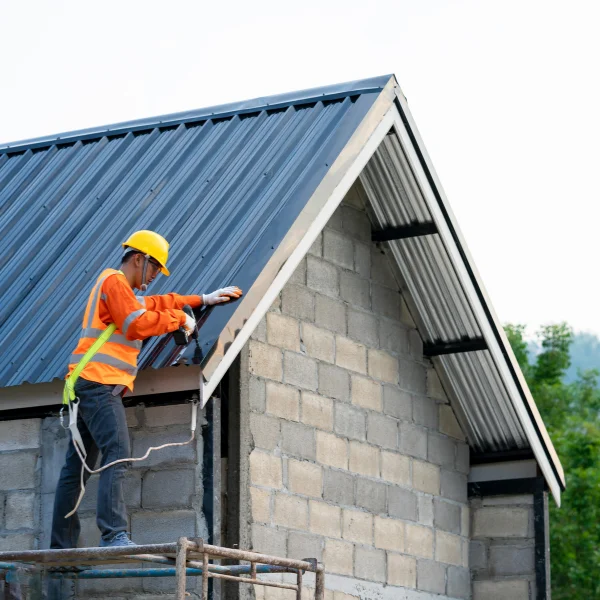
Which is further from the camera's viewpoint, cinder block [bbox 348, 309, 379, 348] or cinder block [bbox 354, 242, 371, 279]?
cinder block [bbox 354, 242, 371, 279]

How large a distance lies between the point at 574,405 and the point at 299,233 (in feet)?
120

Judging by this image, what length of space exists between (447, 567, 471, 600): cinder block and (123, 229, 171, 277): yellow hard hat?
4.99 metres

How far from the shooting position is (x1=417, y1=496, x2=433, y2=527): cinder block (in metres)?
12.1

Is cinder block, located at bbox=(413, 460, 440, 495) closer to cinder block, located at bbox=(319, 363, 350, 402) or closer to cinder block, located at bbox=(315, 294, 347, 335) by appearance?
cinder block, located at bbox=(319, 363, 350, 402)

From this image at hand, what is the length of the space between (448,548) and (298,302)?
9.95ft

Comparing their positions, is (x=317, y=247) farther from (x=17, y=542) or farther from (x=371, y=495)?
(x=17, y=542)

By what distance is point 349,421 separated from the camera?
11.3 m

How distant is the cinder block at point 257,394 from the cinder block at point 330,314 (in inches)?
41.6

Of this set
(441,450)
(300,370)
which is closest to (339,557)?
(300,370)

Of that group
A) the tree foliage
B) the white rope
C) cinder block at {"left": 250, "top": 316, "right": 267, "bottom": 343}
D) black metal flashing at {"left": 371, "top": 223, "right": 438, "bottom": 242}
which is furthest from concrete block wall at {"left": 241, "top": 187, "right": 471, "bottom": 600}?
the tree foliage

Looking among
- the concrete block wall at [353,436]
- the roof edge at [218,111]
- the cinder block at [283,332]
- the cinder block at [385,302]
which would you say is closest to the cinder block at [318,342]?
the concrete block wall at [353,436]

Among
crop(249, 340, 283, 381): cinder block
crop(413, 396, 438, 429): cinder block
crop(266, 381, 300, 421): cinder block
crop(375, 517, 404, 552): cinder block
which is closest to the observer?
crop(249, 340, 283, 381): cinder block

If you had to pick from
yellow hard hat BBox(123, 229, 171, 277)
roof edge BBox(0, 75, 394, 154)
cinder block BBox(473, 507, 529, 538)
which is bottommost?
cinder block BBox(473, 507, 529, 538)

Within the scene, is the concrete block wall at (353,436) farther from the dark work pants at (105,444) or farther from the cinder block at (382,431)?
the dark work pants at (105,444)
